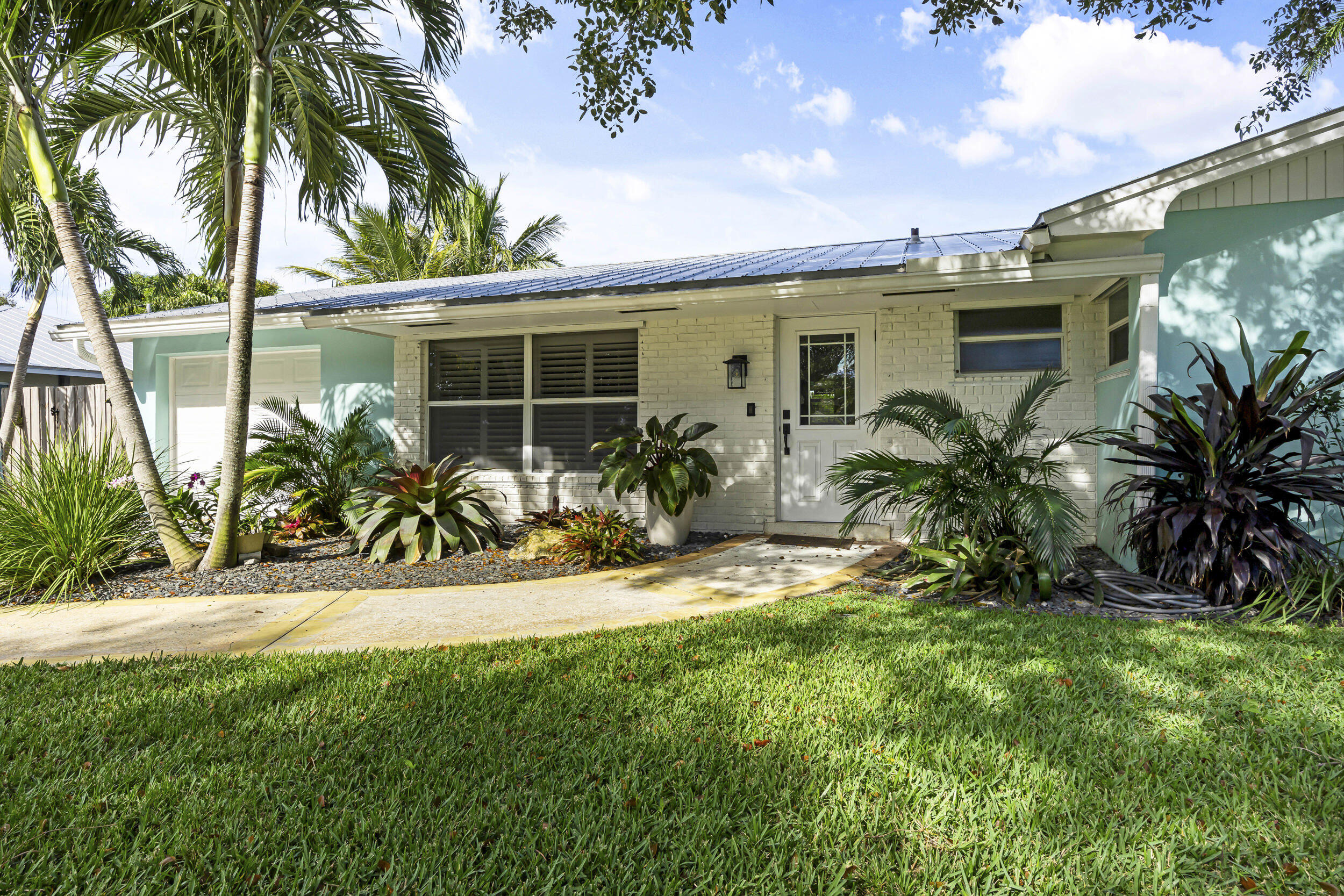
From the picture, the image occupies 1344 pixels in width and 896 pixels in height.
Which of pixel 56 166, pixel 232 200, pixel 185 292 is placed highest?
pixel 185 292

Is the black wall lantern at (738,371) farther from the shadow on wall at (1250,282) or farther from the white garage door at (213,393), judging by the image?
the white garage door at (213,393)

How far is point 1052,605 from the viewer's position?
4613 mm

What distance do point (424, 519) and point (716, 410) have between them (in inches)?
125

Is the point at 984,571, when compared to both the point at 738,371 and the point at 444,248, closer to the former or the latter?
the point at 738,371

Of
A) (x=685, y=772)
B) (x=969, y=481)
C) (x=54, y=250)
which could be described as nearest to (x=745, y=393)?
(x=969, y=481)

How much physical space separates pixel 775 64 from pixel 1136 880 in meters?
7.71

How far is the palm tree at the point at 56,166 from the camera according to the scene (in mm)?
5180

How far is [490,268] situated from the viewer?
71.4 feet

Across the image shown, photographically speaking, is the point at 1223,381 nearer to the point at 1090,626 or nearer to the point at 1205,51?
the point at 1090,626

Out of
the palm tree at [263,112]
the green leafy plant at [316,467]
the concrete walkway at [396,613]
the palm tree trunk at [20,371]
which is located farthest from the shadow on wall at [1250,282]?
the palm tree trunk at [20,371]

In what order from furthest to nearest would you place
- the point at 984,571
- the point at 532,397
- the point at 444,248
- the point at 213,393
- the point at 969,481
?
the point at 444,248 → the point at 213,393 → the point at 532,397 → the point at 969,481 → the point at 984,571

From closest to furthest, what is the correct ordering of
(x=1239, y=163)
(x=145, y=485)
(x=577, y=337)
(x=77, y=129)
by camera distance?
(x=1239, y=163) → (x=145, y=485) → (x=77, y=129) → (x=577, y=337)

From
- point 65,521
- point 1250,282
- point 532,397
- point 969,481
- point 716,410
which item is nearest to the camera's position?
point 969,481

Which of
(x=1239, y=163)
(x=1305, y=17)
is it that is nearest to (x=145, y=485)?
(x=1239, y=163)
